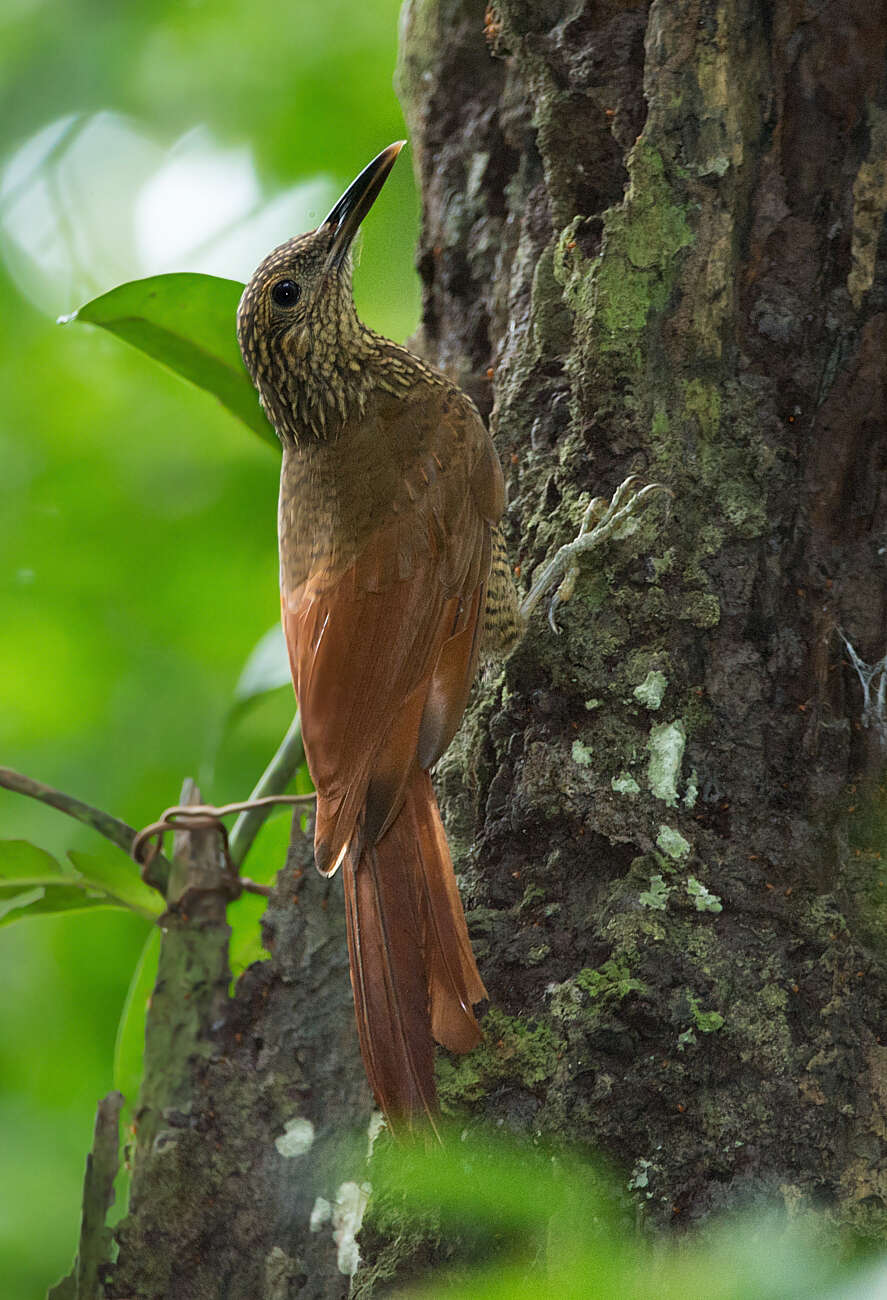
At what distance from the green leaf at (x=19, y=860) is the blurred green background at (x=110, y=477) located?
0.92 m

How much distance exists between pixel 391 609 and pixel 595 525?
0.36 metres

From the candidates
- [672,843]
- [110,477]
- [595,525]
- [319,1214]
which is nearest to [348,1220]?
Result: [319,1214]

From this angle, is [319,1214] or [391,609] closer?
[319,1214]

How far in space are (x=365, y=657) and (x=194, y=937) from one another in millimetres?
581

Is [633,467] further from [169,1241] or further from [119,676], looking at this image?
[119,676]

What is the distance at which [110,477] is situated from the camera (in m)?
3.56

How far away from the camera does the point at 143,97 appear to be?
3695 mm

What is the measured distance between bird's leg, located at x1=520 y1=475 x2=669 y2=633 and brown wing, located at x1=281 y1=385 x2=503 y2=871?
16 cm

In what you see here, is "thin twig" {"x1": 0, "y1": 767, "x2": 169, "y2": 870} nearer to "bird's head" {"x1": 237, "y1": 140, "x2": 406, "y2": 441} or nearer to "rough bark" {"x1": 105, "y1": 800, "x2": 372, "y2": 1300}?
"rough bark" {"x1": 105, "y1": 800, "x2": 372, "y2": 1300}

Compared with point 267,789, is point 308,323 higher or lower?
higher

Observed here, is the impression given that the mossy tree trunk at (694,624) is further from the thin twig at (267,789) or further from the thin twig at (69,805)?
the thin twig at (69,805)

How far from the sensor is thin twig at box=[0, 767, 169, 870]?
2.01 metres

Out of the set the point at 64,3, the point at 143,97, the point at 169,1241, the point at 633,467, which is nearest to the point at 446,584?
the point at 633,467

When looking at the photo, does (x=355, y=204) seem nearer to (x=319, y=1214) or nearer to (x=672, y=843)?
(x=672, y=843)
